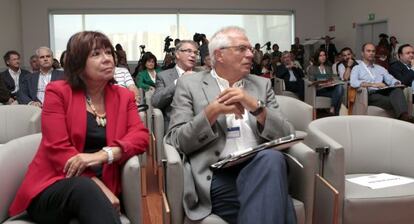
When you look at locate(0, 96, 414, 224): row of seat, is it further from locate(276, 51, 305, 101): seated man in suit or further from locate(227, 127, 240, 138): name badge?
locate(276, 51, 305, 101): seated man in suit

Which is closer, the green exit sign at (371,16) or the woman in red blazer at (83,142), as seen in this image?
the woman in red blazer at (83,142)

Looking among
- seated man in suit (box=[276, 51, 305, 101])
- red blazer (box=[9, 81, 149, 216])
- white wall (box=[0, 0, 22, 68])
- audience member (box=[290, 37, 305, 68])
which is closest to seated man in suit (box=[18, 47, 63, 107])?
red blazer (box=[9, 81, 149, 216])

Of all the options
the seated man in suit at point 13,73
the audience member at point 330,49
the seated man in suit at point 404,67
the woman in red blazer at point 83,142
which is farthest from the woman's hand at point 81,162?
the audience member at point 330,49

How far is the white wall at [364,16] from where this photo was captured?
29.6 feet

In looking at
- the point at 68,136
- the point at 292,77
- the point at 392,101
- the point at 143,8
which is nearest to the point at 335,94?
the point at 292,77

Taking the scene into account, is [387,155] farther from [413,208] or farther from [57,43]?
[57,43]

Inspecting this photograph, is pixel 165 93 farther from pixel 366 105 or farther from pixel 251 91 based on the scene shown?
pixel 366 105

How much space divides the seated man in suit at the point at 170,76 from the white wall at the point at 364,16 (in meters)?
6.57

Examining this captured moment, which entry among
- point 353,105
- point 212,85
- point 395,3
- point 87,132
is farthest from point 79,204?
point 395,3

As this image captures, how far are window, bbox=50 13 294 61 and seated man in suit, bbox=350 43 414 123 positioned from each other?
657 cm

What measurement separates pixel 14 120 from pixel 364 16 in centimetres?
941

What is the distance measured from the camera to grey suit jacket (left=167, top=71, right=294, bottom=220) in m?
1.96

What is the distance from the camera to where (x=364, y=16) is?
10594 mm

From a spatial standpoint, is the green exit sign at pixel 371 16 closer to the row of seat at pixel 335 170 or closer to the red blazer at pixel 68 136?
the row of seat at pixel 335 170
